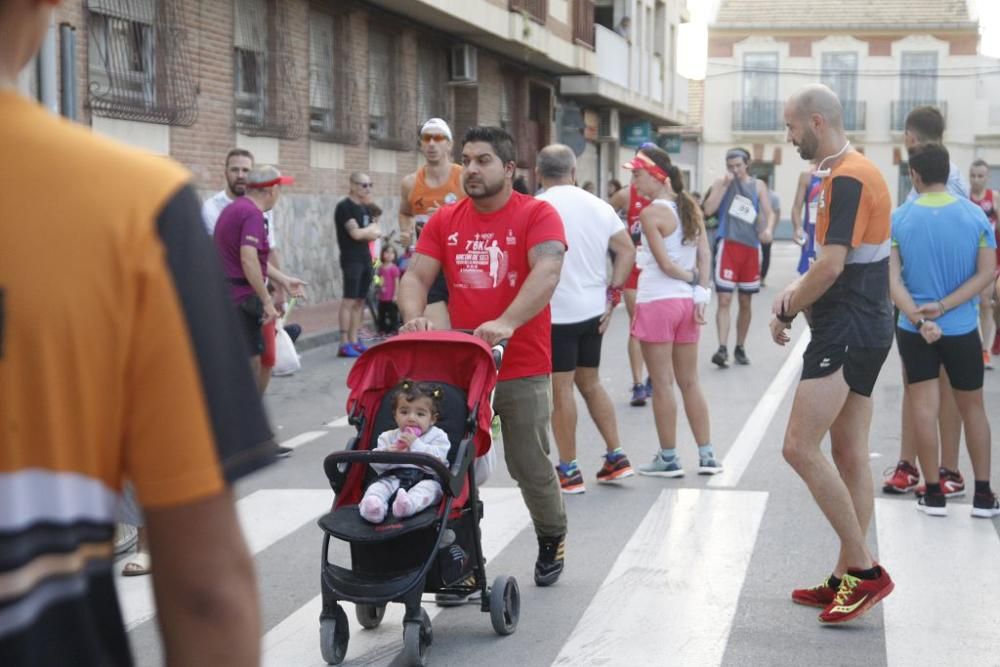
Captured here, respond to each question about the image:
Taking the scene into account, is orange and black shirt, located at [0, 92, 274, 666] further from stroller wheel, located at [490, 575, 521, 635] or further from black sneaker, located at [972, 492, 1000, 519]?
black sneaker, located at [972, 492, 1000, 519]

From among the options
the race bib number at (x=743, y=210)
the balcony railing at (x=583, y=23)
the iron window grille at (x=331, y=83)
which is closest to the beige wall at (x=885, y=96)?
the balcony railing at (x=583, y=23)

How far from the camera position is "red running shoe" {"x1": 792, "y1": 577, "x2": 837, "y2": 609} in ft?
18.8

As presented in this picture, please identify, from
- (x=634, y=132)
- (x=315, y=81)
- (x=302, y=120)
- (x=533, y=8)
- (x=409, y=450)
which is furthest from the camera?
(x=634, y=132)

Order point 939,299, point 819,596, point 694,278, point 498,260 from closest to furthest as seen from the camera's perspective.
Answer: point 819,596, point 498,260, point 939,299, point 694,278

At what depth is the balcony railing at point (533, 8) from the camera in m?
26.6

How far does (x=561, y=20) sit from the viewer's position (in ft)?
102

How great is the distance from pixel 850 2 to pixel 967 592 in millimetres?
59180

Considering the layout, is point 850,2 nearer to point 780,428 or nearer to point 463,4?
point 463,4

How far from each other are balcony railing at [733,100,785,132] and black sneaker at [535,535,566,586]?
187 feet

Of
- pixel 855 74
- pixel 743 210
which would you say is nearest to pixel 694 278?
pixel 743 210

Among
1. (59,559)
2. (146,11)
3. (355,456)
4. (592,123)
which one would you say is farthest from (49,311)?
(592,123)

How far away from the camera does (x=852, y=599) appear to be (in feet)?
18.1

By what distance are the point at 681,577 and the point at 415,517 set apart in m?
1.75

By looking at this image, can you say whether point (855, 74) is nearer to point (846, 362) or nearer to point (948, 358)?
point (948, 358)
